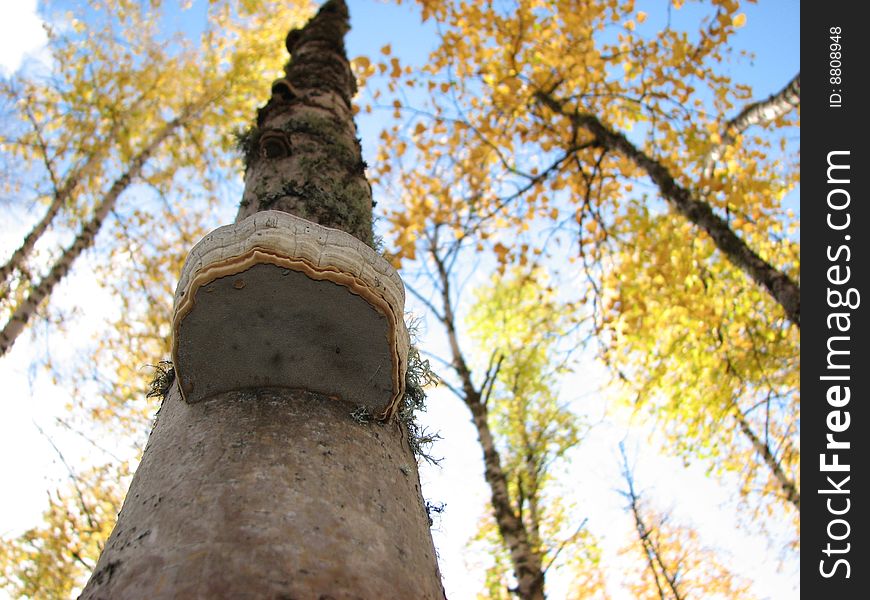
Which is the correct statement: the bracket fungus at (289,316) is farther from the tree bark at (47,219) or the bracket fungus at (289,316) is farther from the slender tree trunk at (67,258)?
the tree bark at (47,219)

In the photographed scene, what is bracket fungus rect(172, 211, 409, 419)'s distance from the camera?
1442mm

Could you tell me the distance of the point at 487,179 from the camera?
9.42 meters

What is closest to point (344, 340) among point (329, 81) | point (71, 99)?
point (329, 81)

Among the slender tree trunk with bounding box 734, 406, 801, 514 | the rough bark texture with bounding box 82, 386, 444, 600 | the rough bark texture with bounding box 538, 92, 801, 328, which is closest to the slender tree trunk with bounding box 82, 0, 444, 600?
the rough bark texture with bounding box 82, 386, 444, 600

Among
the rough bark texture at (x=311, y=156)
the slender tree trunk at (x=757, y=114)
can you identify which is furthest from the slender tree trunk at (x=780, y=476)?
the rough bark texture at (x=311, y=156)

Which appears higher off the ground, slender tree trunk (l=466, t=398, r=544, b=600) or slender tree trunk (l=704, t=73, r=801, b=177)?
slender tree trunk (l=704, t=73, r=801, b=177)

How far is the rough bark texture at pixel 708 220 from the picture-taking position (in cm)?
444

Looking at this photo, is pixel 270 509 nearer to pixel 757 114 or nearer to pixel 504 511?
pixel 504 511

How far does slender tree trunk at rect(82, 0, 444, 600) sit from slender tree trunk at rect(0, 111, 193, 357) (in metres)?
6.15

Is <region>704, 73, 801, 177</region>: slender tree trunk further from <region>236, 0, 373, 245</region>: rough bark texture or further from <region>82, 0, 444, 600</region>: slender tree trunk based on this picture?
<region>82, 0, 444, 600</region>: slender tree trunk
